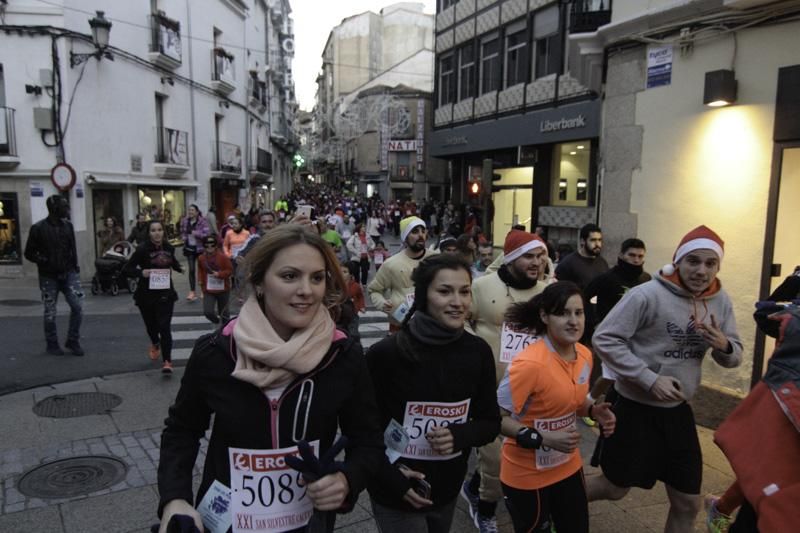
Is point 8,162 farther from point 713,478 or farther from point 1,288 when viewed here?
point 713,478

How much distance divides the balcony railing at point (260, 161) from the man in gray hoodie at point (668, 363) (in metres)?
27.0

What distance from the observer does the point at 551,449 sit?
2900mm

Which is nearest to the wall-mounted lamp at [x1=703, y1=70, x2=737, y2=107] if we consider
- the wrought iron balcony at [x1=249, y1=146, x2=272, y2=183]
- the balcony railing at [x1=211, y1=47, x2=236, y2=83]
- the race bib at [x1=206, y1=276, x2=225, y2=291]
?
the race bib at [x1=206, y1=276, x2=225, y2=291]

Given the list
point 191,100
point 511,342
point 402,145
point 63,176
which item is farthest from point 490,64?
point 511,342

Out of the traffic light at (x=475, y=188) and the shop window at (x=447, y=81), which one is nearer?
the traffic light at (x=475, y=188)

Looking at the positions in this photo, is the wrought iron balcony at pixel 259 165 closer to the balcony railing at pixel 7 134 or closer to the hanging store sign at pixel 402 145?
the hanging store sign at pixel 402 145

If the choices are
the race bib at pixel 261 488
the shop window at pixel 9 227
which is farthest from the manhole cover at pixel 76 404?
the shop window at pixel 9 227

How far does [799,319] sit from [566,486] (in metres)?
1.56

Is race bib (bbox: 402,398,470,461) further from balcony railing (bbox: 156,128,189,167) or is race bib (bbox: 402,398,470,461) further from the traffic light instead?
balcony railing (bbox: 156,128,189,167)

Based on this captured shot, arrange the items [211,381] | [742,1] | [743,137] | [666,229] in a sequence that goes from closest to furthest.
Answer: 1. [211,381]
2. [742,1]
3. [743,137]
4. [666,229]

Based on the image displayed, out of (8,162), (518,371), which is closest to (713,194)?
(518,371)

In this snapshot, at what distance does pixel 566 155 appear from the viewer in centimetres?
1856

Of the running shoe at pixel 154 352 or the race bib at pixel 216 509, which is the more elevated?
the race bib at pixel 216 509

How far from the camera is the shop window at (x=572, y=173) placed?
58.0ft
